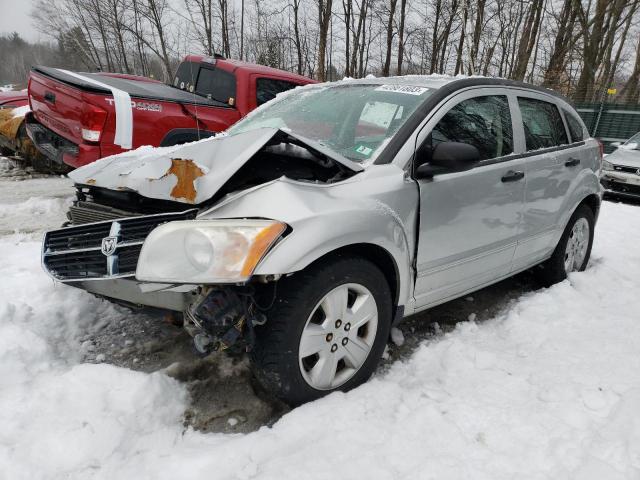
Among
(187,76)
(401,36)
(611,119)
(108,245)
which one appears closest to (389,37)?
(401,36)

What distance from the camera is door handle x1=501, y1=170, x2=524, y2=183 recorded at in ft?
9.68

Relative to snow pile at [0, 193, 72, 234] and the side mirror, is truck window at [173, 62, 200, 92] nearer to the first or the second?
snow pile at [0, 193, 72, 234]

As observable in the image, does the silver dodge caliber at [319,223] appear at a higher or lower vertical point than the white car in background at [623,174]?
higher

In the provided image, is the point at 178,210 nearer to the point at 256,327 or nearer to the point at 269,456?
the point at 256,327

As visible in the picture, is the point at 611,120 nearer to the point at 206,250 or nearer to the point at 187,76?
the point at 187,76

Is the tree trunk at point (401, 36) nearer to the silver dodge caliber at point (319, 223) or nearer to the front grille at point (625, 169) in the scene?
the front grille at point (625, 169)

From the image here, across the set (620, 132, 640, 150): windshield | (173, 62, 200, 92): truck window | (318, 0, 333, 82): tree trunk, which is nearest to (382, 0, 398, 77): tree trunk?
(318, 0, 333, 82): tree trunk

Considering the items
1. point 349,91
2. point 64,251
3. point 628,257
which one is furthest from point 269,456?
point 628,257

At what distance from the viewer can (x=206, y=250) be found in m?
1.82

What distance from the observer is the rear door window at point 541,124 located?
10.8 feet

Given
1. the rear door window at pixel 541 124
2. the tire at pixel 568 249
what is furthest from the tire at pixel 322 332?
the tire at pixel 568 249

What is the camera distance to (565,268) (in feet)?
12.8

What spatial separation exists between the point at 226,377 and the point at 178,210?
38.5 inches

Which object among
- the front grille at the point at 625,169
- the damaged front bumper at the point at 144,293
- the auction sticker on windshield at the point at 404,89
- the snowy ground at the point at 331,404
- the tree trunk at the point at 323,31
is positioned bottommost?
the snowy ground at the point at 331,404
